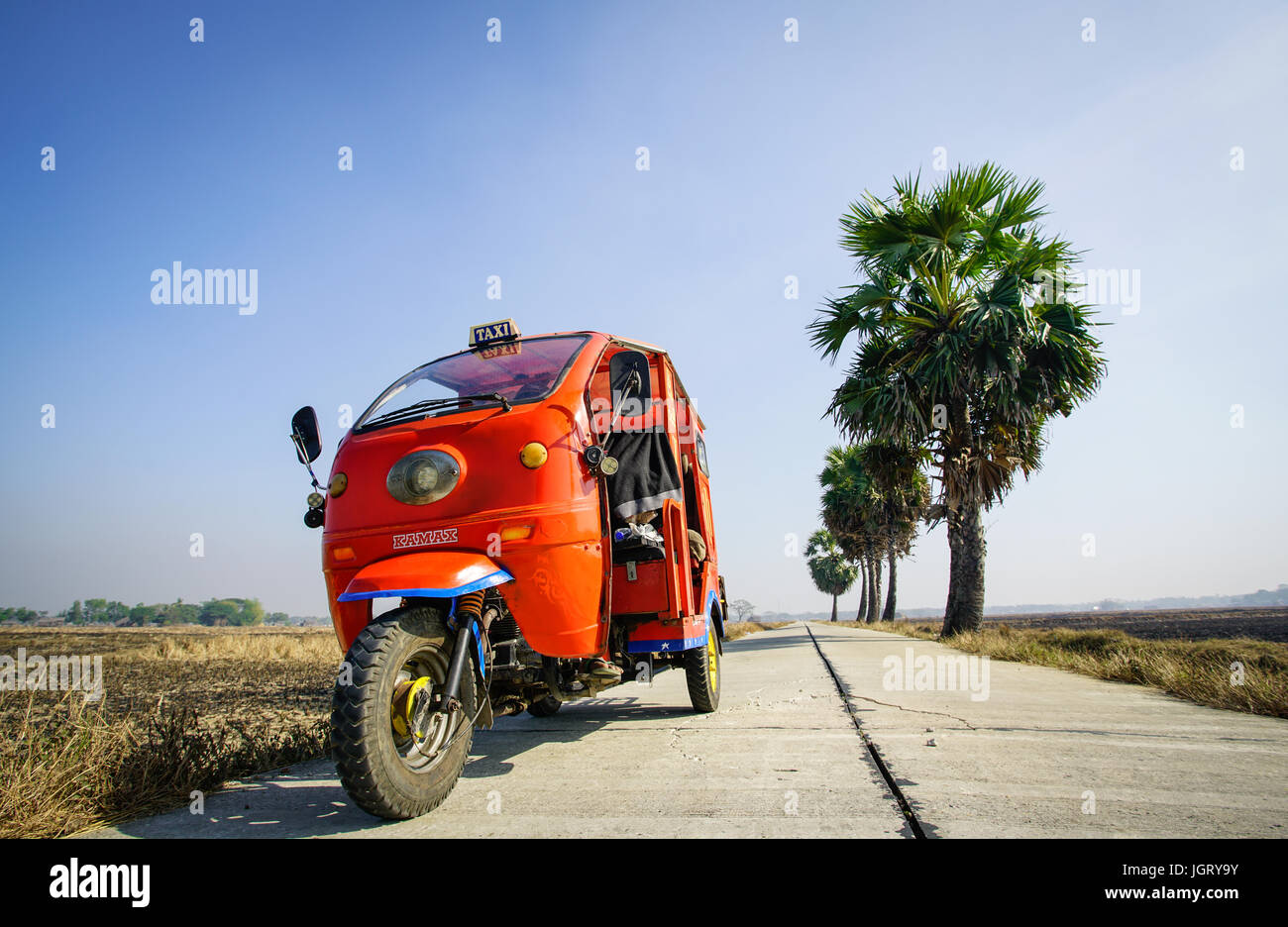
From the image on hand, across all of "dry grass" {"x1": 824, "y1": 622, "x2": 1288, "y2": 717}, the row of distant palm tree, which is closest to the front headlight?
"dry grass" {"x1": 824, "y1": 622, "x2": 1288, "y2": 717}

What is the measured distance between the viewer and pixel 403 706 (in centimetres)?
278

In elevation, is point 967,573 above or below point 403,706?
below

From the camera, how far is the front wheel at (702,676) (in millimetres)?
5180

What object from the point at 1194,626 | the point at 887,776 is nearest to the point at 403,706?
the point at 887,776

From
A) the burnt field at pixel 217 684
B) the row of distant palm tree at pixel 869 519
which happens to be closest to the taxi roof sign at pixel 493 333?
the burnt field at pixel 217 684

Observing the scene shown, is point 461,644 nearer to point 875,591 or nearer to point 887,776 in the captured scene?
point 887,776

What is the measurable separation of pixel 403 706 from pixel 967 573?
1545 centimetres

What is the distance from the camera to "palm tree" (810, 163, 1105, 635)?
14211 millimetres

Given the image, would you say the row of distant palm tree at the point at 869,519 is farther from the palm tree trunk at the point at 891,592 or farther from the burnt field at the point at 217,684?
the burnt field at the point at 217,684

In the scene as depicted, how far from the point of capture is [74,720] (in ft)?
11.0

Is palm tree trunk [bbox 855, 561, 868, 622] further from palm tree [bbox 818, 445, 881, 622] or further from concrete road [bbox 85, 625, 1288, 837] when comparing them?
concrete road [bbox 85, 625, 1288, 837]

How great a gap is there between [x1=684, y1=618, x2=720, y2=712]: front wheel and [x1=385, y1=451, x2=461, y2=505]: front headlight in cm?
250

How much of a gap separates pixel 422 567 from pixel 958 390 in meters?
14.4
